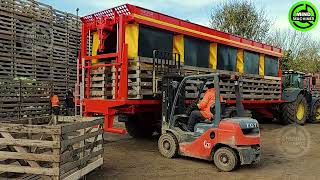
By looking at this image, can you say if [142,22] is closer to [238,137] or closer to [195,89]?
[195,89]

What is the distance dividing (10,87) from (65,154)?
10.2 metres

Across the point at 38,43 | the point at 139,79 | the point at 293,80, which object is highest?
the point at 38,43

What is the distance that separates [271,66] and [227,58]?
11.1ft

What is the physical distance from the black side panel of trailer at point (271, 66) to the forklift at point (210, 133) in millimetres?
6435

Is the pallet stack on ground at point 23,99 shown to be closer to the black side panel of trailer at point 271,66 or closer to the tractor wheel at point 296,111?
the black side panel of trailer at point 271,66

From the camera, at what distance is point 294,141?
1212 cm

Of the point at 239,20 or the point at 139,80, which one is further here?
the point at 239,20

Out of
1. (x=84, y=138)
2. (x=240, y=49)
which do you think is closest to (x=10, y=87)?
(x=240, y=49)

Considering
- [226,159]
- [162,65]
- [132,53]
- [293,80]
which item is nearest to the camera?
[226,159]

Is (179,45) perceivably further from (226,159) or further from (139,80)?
(226,159)

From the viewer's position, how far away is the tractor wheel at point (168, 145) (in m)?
8.69

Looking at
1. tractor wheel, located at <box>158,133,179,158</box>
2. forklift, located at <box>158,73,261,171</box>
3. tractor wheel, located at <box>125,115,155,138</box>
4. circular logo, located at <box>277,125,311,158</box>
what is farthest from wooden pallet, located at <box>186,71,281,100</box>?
tractor wheel, located at <box>125,115,155,138</box>

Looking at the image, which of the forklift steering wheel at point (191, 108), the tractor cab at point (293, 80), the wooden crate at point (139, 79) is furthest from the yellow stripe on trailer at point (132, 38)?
the tractor cab at point (293, 80)

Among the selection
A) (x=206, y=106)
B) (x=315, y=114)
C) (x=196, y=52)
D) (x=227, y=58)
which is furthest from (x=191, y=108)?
(x=315, y=114)
